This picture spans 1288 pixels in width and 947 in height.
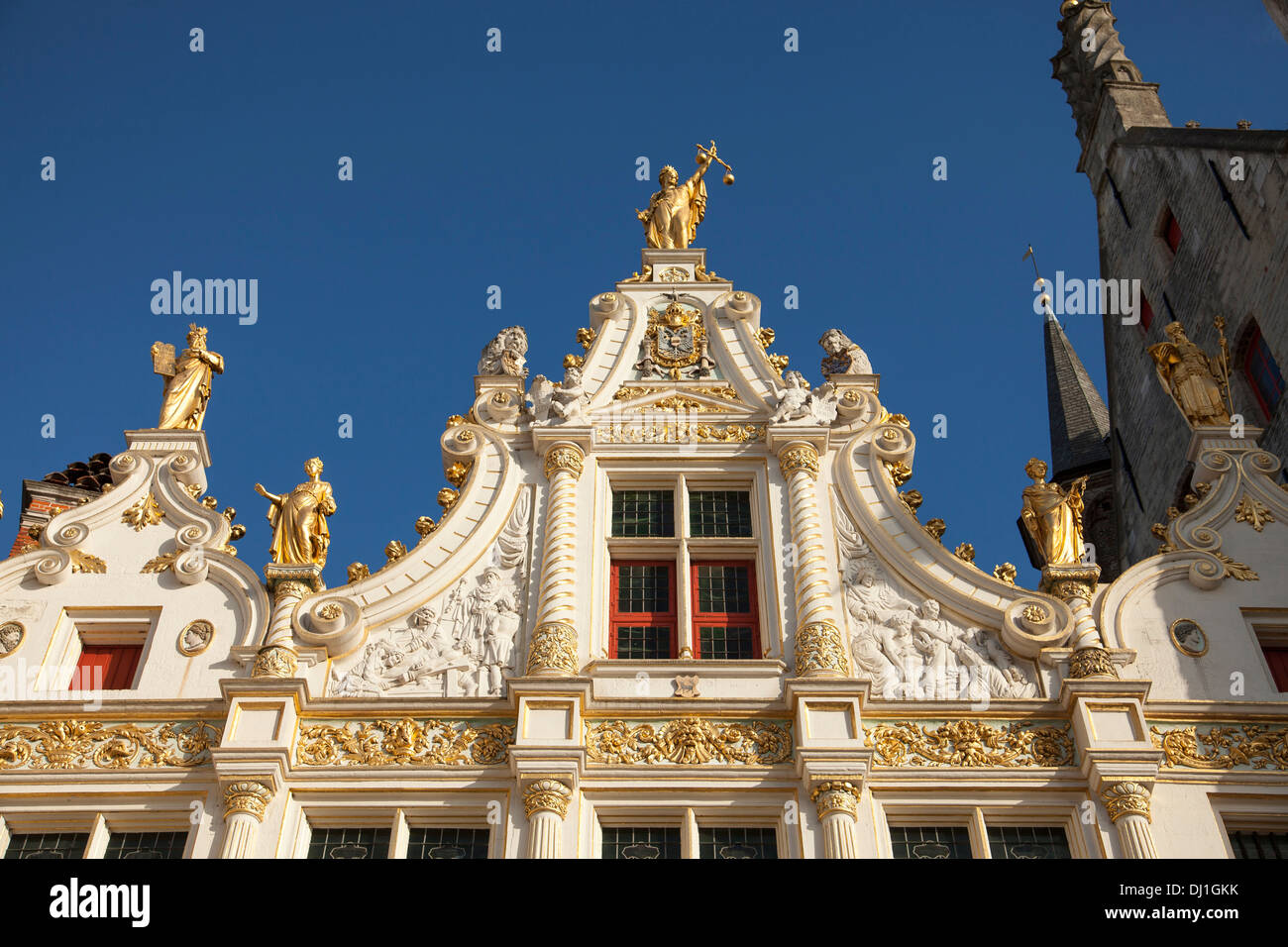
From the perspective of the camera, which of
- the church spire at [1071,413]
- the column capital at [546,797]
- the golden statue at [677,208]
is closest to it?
the column capital at [546,797]

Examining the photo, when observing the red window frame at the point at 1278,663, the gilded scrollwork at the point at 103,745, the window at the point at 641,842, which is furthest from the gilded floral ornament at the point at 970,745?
the gilded scrollwork at the point at 103,745

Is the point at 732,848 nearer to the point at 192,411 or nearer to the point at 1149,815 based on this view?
the point at 1149,815

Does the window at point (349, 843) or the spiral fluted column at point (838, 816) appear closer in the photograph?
the spiral fluted column at point (838, 816)

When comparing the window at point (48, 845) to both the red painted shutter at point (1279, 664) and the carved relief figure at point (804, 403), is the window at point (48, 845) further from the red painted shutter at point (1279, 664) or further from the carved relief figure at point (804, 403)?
the red painted shutter at point (1279, 664)

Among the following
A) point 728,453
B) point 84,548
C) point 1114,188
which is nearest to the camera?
point 84,548

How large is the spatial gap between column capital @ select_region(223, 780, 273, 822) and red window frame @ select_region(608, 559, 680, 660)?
12.7 ft

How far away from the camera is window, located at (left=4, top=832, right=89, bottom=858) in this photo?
14312 mm

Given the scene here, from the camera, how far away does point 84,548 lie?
16.9 meters

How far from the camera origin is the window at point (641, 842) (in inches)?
→ 563

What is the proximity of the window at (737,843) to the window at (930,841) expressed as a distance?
1153 mm

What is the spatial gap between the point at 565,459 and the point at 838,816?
565cm

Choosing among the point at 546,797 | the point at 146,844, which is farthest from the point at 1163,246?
the point at 146,844

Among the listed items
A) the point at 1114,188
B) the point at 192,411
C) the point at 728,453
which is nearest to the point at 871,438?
the point at 728,453
